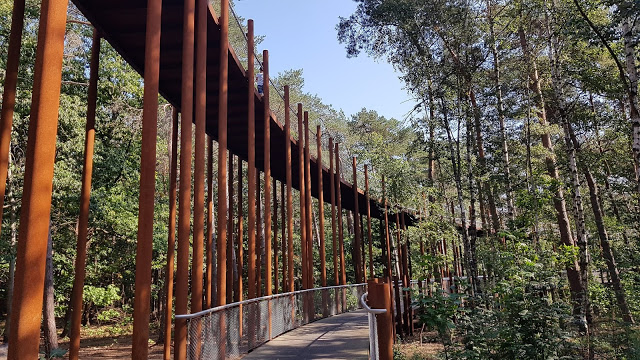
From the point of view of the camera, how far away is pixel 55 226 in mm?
17125

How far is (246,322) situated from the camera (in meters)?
7.57

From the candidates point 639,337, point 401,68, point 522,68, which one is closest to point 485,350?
point 639,337

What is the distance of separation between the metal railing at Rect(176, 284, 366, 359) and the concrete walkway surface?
0.80 ft

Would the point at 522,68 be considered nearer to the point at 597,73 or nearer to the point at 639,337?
the point at 597,73

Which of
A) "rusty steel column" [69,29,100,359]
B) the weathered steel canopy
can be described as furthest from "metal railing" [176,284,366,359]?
the weathered steel canopy

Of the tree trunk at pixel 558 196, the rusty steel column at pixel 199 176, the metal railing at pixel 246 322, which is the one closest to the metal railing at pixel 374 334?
the metal railing at pixel 246 322

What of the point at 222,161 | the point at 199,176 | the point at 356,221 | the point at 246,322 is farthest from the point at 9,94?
the point at 356,221

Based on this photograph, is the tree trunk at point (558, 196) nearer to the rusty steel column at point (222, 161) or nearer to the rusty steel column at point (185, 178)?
the rusty steel column at point (222, 161)

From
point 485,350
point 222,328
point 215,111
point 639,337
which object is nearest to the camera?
point 222,328

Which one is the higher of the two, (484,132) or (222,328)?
(484,132)

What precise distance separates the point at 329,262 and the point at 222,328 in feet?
89.4

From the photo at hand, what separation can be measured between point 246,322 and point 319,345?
1.44 m

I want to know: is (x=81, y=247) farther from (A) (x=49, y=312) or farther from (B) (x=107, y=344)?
(B) (x=107, y=344)

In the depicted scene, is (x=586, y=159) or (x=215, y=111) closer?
(x=215, y=111)
